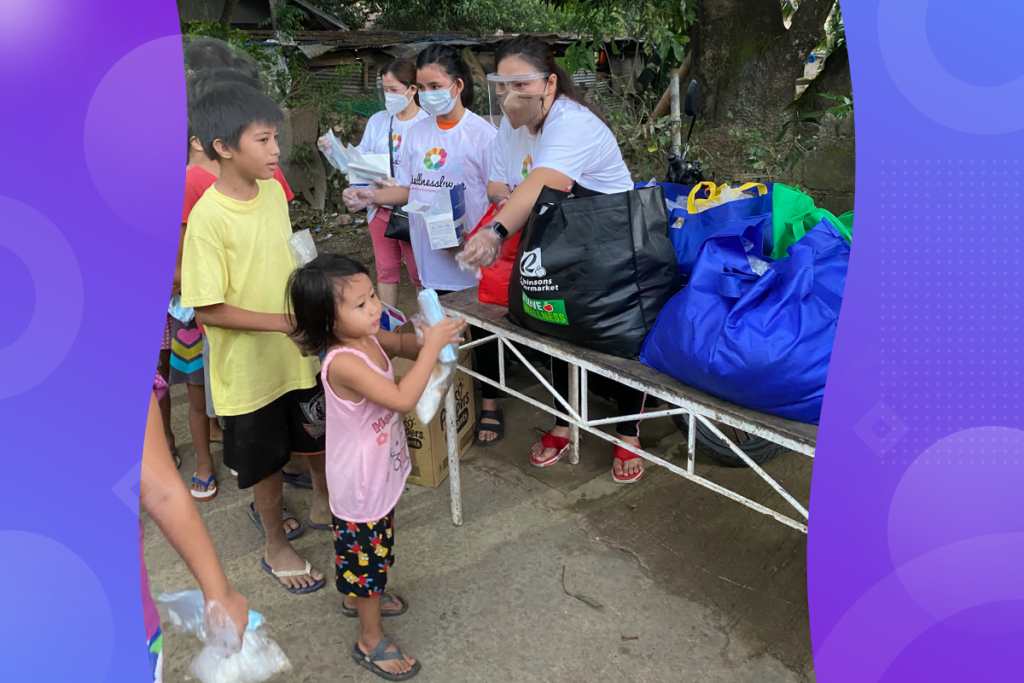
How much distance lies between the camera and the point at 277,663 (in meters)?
1.24

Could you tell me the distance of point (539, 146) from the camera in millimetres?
2734

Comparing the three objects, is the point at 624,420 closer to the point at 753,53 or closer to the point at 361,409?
the point at 361,409

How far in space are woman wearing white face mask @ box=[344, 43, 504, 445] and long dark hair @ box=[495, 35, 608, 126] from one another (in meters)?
0.62

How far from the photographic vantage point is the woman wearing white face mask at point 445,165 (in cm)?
340

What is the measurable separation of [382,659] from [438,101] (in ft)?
7.92

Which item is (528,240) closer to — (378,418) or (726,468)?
(378,418)

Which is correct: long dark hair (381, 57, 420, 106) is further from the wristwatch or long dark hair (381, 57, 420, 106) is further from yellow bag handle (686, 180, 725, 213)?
yellow bag handle (686, 180, 725, 213)

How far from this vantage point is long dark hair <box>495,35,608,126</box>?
274 cm

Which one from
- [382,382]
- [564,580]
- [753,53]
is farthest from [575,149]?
[753,53]

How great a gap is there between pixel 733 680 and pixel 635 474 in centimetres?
115

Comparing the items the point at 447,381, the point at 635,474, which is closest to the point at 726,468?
the point at 635,474

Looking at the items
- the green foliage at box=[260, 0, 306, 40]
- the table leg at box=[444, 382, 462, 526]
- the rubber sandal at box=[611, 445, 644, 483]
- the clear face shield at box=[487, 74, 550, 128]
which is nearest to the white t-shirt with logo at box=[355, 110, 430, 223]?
the clear face shield at box=[487, 74, 550, 128]

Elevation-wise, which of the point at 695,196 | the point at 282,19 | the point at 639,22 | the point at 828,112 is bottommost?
the point at 695,196

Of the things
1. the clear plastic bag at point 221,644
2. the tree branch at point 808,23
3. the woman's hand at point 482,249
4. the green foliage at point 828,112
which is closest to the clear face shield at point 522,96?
the woman's hand at point 482,249
